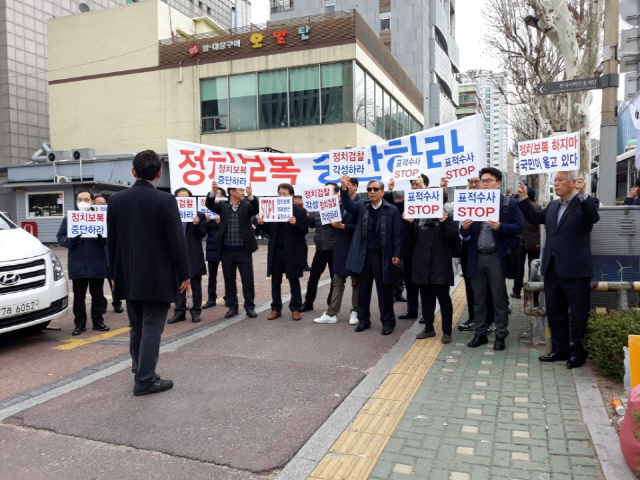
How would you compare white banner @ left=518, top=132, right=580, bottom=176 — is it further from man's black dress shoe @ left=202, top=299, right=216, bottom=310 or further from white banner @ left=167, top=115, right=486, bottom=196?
man's black dress shoe @ left=202, top=299, right=216, bottom=310

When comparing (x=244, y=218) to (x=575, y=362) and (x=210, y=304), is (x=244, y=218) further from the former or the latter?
(x=575, y=362)

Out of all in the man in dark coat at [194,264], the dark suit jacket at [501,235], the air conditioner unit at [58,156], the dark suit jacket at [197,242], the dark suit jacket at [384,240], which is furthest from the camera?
the air conditioner unit at [58,156]

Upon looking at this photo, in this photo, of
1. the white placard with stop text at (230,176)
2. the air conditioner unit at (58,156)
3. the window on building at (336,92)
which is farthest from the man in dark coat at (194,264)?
the air conditioner unit at (58,156)

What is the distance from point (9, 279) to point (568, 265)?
20.0 feet

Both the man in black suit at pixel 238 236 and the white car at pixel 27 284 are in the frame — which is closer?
the white car at pixel 27 284

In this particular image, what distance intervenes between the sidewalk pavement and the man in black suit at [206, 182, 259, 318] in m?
3.22

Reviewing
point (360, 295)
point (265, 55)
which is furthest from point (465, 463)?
point (265, 55)

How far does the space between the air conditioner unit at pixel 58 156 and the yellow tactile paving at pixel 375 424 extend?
1081 inches

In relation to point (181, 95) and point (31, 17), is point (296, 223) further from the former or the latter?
point (31, 17)

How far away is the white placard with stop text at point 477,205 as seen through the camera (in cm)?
579

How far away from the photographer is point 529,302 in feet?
19.6

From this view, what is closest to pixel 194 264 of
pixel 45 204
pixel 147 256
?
pixel 147 256

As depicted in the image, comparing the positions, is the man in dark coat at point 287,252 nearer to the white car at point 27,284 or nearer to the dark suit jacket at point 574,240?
the white car at point 27,284

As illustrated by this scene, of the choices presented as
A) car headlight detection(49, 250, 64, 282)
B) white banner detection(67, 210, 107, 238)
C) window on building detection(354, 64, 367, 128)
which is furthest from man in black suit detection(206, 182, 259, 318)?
window on building detection(354, 64, 367, 128)
